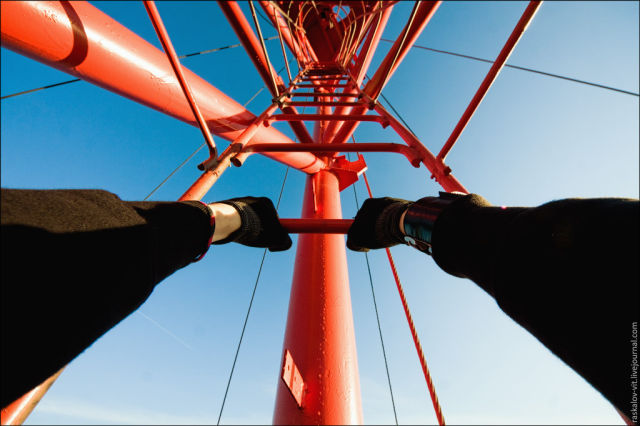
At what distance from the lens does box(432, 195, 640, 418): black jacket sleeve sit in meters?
0.55

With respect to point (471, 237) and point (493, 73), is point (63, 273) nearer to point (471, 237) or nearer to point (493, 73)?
point (471, 237)

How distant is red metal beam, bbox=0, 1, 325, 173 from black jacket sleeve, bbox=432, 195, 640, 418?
208 centimetres

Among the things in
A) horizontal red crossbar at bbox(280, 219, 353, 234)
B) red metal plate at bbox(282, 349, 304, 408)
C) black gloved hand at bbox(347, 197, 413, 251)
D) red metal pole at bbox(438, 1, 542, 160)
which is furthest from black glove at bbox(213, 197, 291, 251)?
red metal pole at bbox(438, 1, 542, 160)

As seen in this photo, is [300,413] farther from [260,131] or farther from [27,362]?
[260,131]

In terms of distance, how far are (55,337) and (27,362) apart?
49 mm

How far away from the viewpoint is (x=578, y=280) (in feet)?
1.94

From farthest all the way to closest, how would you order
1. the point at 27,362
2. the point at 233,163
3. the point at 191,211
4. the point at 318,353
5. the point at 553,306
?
the point at 318,353 < the point at 233,163 < the point at 191,211 < the point at 553,306 < the point at 27,362

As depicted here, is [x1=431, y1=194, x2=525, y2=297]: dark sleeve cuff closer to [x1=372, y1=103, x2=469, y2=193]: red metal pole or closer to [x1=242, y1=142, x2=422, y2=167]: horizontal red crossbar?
[x1=372, y1=103, x2=469, y2=193]: red metal pole

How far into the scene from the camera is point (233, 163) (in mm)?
1890

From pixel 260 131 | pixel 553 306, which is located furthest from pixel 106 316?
pixel 260 131

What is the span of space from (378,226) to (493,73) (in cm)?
128

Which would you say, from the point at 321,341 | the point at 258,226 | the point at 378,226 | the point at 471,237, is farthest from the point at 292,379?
the point at 471,237

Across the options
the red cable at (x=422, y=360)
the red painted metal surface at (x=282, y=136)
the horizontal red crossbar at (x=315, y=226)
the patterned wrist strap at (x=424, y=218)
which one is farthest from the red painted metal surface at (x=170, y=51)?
the red cable at (x=422, y=360)

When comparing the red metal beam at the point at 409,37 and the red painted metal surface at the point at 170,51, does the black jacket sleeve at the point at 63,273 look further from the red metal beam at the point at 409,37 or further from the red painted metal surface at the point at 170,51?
the red metal beam at the point at 409,37
